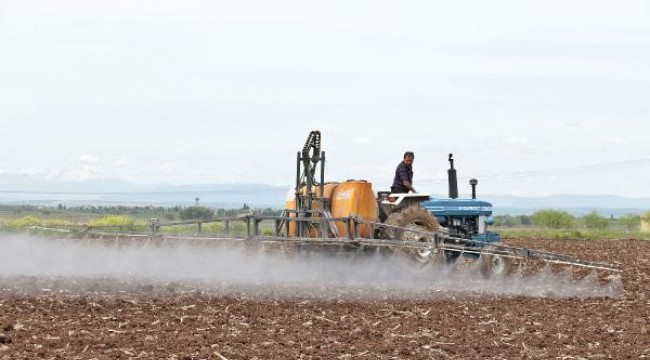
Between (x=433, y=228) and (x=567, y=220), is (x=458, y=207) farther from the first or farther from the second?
(x=567, y=220)

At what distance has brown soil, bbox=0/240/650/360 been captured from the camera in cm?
1033

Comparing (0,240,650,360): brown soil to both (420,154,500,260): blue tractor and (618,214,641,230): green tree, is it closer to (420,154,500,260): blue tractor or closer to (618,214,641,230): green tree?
(420,154,500,260): blue tractor

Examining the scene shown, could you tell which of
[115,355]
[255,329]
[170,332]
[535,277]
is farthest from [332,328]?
[535,277]

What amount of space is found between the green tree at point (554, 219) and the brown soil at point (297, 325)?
189 ft

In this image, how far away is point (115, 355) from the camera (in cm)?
984

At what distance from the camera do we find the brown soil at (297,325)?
10.3m

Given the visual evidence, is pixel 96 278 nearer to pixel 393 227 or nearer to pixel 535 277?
pixel 393 227

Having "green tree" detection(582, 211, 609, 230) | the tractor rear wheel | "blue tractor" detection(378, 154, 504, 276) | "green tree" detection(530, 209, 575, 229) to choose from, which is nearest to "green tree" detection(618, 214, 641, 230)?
"green tree" detection(582, 211, 609, 230)

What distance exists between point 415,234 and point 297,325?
5.85 m

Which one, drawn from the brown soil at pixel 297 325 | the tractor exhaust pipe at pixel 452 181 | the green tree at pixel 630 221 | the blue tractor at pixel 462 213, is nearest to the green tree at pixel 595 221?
the green tree at pixel 630 221

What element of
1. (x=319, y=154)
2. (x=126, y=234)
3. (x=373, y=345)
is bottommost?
(x=373, y=345)

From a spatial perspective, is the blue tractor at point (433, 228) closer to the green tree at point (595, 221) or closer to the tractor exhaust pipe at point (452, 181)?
the tractor exhaust pipe at point (452, 181)

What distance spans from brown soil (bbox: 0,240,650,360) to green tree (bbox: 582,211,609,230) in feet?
190

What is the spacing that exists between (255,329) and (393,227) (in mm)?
5482
